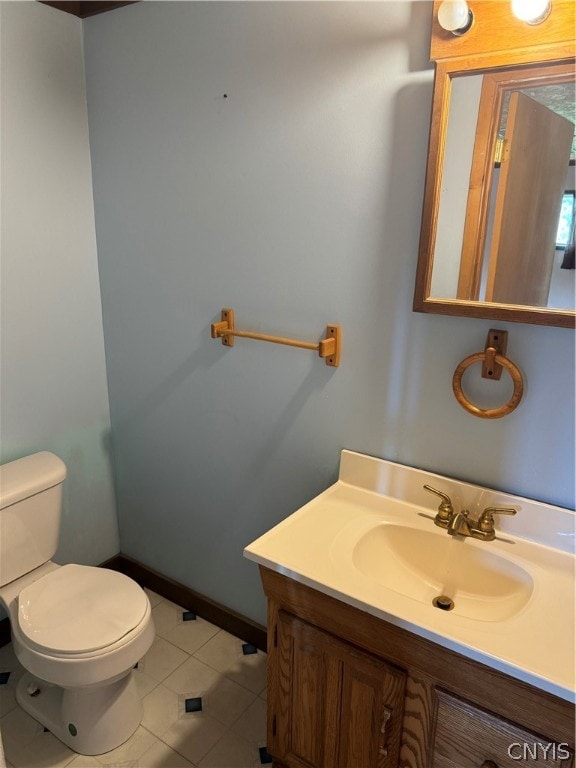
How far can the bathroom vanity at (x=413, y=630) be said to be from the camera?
102 centimetres

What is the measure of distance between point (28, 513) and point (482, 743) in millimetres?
1476

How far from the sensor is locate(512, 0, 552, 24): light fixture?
3.51 ft

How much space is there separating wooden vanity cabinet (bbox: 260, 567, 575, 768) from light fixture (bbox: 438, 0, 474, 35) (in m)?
1.30

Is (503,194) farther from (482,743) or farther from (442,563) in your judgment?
(482,743)

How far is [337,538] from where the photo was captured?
1.36 metres

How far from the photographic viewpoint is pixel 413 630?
107 centimetres

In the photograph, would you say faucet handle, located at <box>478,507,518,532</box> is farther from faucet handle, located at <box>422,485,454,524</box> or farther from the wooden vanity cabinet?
the wooden vanity cabinet

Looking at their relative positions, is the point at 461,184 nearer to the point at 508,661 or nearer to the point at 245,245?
the point at 245,245

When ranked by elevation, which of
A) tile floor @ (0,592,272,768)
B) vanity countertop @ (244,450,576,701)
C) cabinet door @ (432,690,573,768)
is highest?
vanity countertop @ (244,450,576,701)

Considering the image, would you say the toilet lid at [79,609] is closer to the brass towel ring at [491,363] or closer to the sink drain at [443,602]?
the sink drain at [443,602]

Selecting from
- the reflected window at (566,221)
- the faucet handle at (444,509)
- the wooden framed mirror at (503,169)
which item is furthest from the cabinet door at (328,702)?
the reflected window at (566,221)

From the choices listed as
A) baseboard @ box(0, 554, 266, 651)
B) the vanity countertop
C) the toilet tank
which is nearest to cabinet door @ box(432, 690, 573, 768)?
the vanity countertop

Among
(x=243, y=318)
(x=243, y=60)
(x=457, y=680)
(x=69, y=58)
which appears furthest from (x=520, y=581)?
(x=69, y=58)

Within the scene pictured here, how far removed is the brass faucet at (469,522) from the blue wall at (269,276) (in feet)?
0.30
